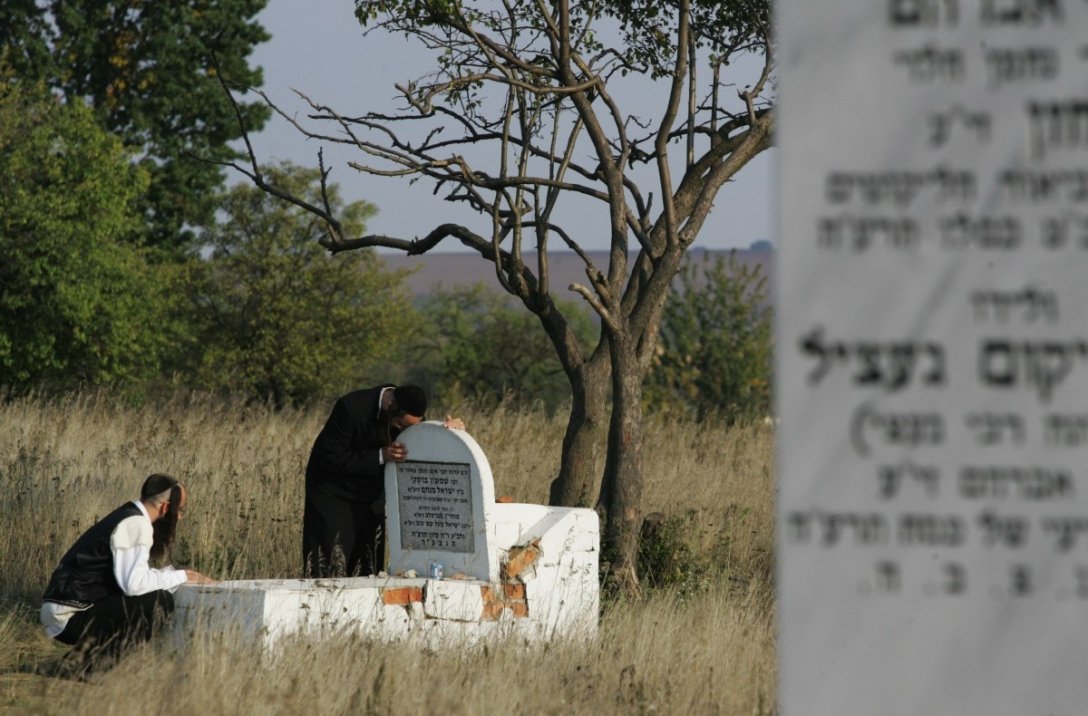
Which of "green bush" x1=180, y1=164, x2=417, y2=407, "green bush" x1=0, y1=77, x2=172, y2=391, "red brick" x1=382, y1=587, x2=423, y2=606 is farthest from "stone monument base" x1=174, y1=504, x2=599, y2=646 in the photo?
"green bush" x1=180, y1=164, x2=417, y2=407

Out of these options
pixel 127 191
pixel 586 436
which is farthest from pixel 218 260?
pixel 586 436

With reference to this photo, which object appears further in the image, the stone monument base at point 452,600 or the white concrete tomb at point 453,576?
the white concrete tomb at point 453,576

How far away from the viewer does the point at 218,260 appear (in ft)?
110

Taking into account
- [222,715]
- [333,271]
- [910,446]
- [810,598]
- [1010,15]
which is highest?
[333,271]

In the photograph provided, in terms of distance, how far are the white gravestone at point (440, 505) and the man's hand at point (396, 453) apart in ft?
0.10

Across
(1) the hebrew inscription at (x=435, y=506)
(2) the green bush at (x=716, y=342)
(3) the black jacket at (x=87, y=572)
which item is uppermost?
(2) the green bush at (x=716, y=342)

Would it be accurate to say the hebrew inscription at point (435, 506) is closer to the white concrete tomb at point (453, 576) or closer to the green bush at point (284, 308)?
the white concrete tomb at point (453, 576)

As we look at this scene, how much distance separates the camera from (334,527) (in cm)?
948

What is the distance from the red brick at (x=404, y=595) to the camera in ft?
26.2

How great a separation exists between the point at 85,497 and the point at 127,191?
58.8ft

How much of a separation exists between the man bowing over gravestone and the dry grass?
2.28 ft

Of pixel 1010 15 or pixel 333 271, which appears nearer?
pixel 1010 15

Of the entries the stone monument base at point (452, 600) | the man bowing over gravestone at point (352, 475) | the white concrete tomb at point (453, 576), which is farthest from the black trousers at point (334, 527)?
the stone monument base at point (452, 600)

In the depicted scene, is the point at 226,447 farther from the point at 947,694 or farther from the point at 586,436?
the point at 947,694
